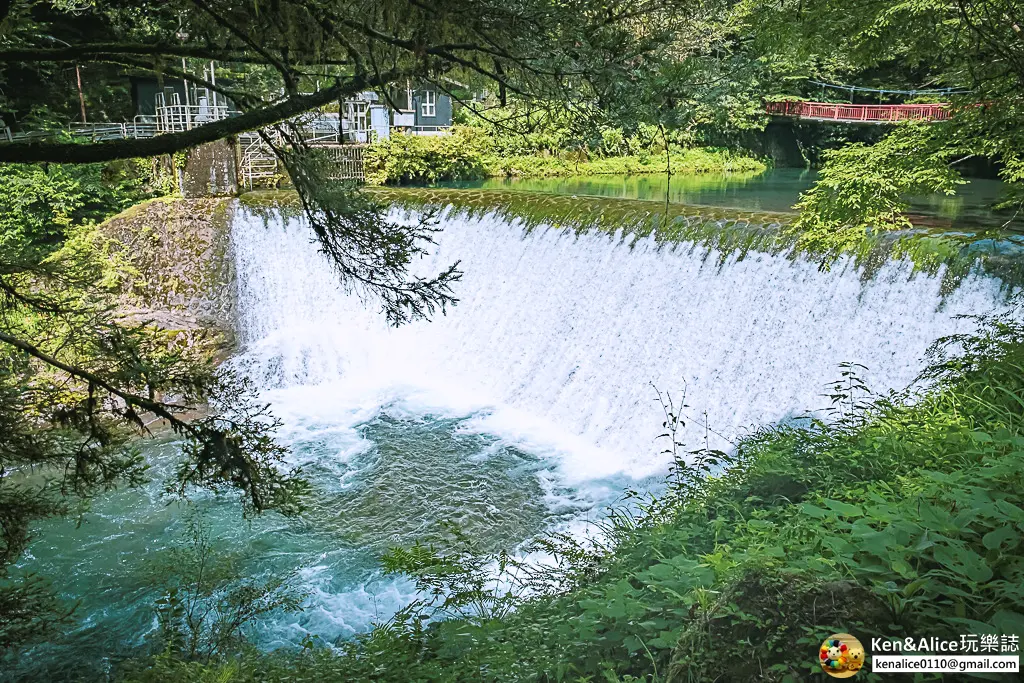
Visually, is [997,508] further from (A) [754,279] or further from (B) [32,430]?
(A) [754,279]

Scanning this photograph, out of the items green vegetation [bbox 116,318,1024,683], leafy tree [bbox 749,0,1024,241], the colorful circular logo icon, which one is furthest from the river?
the colorful circular logo icon

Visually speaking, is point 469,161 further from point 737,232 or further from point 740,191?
point 737,232

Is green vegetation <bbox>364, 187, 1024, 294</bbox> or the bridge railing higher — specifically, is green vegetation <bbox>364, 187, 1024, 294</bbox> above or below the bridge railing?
below

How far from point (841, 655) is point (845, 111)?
86.7ft

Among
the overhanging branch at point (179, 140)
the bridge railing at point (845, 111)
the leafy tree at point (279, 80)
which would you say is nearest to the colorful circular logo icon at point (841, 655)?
the leafy tree at point (279, 80)

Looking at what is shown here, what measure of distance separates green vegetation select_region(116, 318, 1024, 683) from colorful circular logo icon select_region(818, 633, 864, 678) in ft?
0.10

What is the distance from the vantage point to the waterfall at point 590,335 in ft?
24.3

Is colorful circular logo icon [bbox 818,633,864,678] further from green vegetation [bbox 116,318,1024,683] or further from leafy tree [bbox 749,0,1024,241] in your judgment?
leafy tree [bbox 749,0,1024,241]

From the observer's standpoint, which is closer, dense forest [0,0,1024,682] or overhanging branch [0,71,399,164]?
dense forest [0,0,1024,682]

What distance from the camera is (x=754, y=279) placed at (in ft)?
27.0

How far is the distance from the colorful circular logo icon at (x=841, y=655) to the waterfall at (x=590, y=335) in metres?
4.85

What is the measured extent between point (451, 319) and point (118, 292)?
15.8 ft

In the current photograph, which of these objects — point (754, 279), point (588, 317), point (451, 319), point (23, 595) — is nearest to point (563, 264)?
point (588, 317)

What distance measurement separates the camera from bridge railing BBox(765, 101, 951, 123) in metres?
22.9
